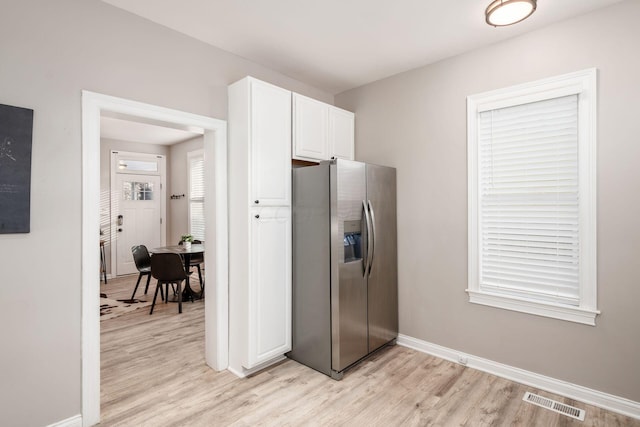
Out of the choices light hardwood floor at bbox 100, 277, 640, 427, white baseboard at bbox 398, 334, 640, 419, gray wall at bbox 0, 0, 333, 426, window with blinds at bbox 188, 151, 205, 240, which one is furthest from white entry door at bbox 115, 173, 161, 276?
white baseboard at bbox 398, 334, 640, 419

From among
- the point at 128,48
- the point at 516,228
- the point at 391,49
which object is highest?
the point at 391,49

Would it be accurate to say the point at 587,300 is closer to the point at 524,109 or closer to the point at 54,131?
the point at 524,109

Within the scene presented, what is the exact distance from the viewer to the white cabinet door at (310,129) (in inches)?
119

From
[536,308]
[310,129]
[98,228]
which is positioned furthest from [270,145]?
[536,308]

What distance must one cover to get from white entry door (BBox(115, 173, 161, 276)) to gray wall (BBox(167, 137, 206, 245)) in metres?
0.25

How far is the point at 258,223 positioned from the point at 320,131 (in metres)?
1.17

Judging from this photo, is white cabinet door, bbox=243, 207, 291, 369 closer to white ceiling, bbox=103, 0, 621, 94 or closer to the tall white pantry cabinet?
the tall white pantry cabinet

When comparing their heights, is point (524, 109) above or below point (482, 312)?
above

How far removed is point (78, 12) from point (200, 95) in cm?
88

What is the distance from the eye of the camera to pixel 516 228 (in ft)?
8.83

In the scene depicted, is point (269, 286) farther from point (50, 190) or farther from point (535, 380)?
point (535, 380)

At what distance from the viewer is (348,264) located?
2.77 meters

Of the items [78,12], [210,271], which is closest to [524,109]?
[210,271]

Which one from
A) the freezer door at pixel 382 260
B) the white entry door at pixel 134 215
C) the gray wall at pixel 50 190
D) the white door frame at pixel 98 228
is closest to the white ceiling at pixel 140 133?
the white entry door at pixel 134 215
